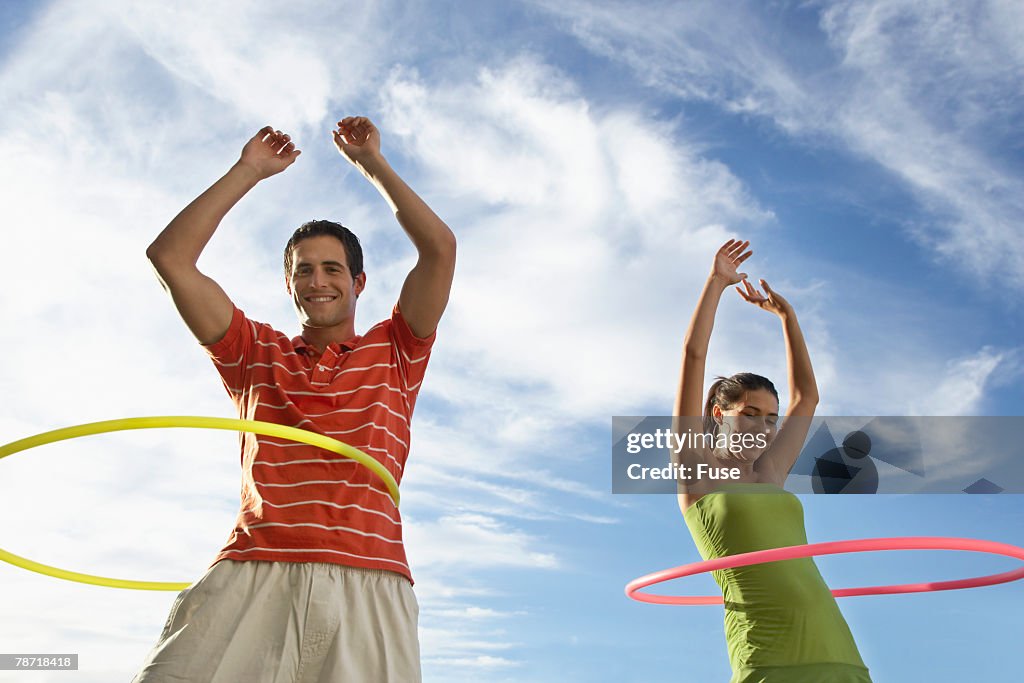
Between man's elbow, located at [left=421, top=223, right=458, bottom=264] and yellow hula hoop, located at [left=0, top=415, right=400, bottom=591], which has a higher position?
man's elbow, located at [left=421, top=223, right=458, bottom=264]

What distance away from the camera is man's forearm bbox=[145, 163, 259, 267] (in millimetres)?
3855

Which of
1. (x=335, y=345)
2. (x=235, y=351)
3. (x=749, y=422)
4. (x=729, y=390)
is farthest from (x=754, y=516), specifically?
(x=235, y=351)

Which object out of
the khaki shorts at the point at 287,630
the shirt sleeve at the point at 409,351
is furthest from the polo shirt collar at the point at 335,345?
the khaki shorts at the point at 287,630

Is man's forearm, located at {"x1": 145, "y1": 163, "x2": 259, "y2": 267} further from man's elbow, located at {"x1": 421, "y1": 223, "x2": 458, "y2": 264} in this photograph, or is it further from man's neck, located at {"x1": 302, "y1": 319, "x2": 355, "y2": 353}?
man's elbow, located at {"x1": 421, "y1": 223, "x2": 458, "y2": 264}

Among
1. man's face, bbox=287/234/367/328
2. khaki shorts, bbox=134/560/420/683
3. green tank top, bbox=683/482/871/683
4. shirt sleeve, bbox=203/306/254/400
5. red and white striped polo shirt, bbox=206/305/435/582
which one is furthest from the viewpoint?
green tank top, bbox=683/482/871/683

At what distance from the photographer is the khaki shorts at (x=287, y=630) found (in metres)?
3.23

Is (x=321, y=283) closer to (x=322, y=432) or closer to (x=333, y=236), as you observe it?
(x=333, y=236)

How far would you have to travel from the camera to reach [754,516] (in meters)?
4.84

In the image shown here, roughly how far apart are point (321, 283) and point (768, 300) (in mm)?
3488

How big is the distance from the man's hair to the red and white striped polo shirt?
1.30 ft

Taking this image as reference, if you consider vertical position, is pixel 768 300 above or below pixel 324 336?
above

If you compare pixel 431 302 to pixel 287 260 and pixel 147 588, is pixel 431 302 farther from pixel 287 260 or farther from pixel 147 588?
pixel 147 588

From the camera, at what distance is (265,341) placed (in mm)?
4016

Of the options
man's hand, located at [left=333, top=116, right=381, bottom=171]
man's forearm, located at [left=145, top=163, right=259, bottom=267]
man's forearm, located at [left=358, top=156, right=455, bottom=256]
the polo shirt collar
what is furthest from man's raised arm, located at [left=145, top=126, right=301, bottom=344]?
man's forearm, located at [left=358, top=156, right=455, bottom=256]
